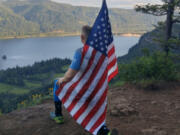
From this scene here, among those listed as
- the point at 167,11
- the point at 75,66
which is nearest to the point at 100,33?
the point at 75,66

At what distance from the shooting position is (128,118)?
15.5ft

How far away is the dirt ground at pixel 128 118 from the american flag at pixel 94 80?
0.89 m

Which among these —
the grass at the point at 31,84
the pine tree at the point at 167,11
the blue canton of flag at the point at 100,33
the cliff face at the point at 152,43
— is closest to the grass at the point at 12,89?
the grass at the point at 31,84

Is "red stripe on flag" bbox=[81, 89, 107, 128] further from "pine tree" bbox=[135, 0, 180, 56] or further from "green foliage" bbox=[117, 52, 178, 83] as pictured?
"pine tree" bbox=[135, 0, 180, 56]

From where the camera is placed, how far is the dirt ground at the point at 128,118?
426 centimetres

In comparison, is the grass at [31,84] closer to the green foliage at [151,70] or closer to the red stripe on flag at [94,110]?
the green foliage at [151,70]

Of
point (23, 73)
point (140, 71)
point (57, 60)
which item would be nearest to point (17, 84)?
point (23, 73)

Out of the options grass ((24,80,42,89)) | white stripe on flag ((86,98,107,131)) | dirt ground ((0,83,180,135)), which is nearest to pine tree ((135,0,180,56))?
dirt ground ((0,83,180,135))

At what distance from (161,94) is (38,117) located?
3.46m

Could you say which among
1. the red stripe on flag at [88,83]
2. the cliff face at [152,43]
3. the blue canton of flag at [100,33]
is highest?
the blue canton of flag at [100,33]

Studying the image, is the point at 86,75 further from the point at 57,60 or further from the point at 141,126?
the point at 57,60

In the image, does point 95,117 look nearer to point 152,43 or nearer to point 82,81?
point 82,81

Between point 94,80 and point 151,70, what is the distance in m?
4.23

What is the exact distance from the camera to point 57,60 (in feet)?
321
